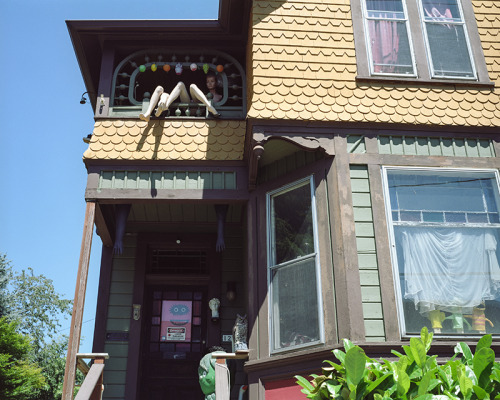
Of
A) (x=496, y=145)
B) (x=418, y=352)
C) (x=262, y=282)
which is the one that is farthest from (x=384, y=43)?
(x=418, y=352)

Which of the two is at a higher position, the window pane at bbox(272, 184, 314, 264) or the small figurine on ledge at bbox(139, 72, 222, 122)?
the small figurine on ledge at bbox(139, 72, 222, 122)

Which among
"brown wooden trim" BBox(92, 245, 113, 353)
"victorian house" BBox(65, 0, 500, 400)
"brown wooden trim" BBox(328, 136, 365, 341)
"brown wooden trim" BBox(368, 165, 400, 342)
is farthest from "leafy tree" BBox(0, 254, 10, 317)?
"brown wooden trim" BBox(368, 165, 400, 342)

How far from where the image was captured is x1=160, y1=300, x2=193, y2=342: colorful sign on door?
823 centimetres

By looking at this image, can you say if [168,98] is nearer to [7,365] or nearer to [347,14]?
[347,14]

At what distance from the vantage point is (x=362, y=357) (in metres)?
3.29

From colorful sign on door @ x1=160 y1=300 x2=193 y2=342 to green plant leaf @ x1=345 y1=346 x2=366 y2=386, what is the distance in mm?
5251

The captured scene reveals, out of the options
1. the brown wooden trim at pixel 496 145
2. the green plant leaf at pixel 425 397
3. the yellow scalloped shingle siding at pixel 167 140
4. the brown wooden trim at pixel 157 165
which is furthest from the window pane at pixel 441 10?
the green plant leaf at pixel 425 397

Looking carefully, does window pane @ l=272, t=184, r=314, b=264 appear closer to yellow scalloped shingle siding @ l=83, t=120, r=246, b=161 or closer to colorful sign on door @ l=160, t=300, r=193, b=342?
yellow scalloped shingle siding @ l=83, t=120, r=246, b=161

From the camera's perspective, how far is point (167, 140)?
737cm

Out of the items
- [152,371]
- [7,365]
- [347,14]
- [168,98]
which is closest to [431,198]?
[347,14]

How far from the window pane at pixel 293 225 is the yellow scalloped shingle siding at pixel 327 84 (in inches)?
36.6

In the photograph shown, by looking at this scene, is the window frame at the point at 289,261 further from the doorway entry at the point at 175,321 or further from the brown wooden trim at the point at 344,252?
the doorway entry at the point at 175,321

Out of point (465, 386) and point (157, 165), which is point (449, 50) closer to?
point (157, 165)

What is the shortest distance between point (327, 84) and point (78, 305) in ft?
12.8
